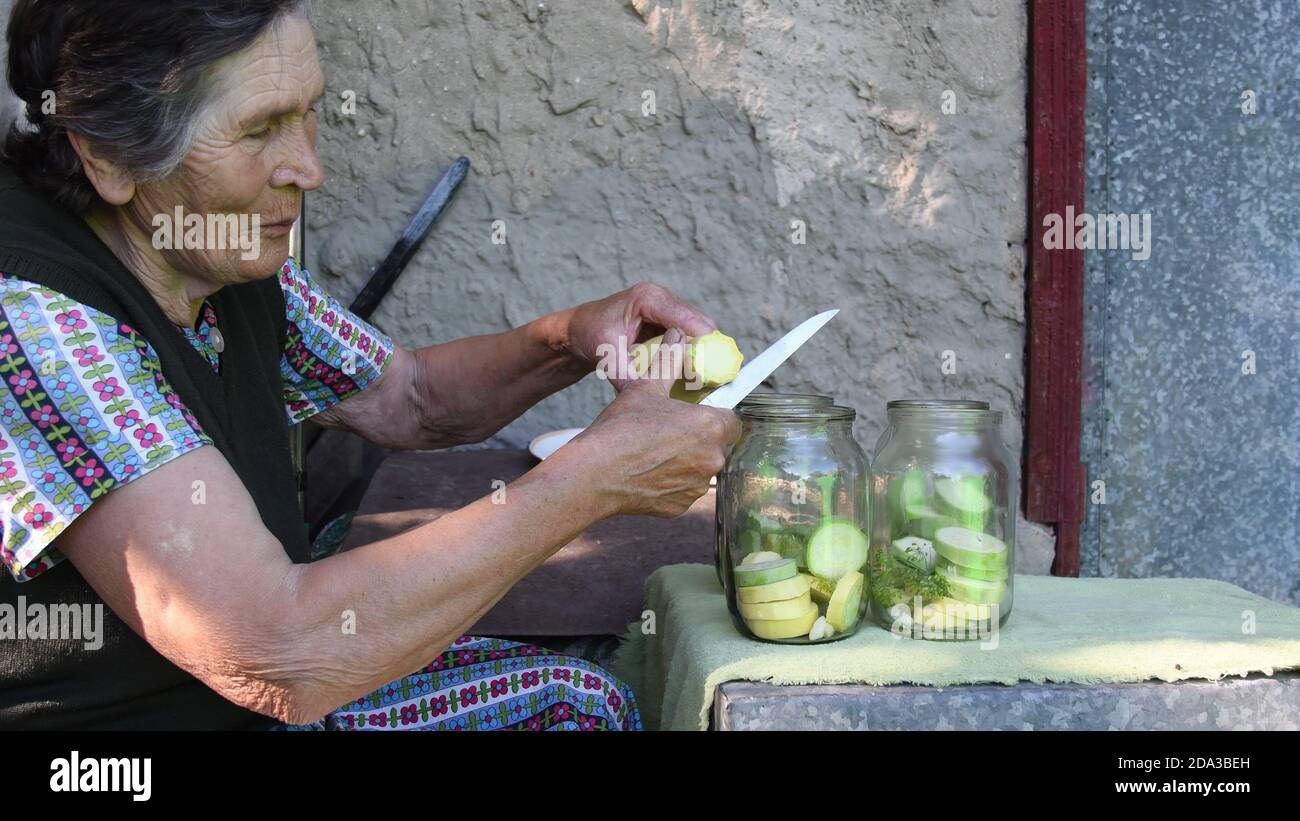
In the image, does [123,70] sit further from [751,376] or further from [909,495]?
[909,495]

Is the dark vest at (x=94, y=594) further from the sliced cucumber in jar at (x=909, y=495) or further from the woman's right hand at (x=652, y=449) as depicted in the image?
the sliced cucumber in jar at (x=909, y=495)

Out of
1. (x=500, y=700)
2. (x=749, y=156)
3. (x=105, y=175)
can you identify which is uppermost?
(x=749, y=156)

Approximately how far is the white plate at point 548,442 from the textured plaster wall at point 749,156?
0.34m

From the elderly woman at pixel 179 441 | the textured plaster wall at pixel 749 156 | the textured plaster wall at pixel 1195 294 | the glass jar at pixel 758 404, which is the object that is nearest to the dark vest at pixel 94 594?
the elderly woman at pixel 179 441

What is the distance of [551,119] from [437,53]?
32cm

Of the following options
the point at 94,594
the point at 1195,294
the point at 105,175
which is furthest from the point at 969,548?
the point at 1195,294

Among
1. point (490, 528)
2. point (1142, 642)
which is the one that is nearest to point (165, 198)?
point (490, 528)

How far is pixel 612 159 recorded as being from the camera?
3.06m

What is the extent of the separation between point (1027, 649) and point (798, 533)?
1.16 feet

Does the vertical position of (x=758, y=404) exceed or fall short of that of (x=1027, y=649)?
it exceeds it

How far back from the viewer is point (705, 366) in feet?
6.03

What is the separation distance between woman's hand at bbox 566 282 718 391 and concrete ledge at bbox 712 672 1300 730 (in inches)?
22.8

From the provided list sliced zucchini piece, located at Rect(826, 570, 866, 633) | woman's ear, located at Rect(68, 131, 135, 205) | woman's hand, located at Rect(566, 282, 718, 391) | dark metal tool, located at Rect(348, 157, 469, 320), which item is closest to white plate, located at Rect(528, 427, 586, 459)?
dark metal tool, located at Rect(348, 157, 469, 320)

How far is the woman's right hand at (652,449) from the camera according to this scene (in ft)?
5.41
